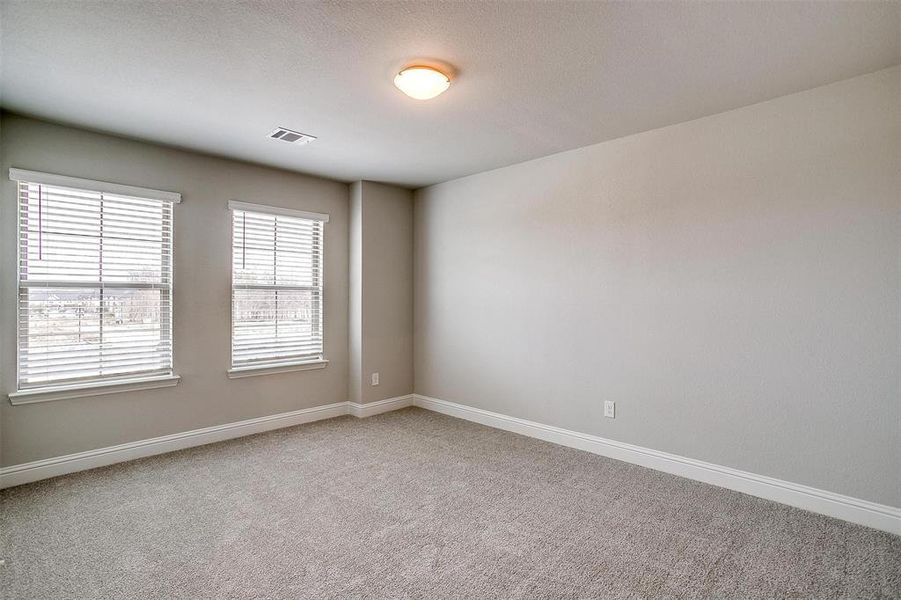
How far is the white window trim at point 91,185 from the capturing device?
303 cm

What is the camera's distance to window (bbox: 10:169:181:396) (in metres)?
3.08

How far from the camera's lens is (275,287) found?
14.3 feet

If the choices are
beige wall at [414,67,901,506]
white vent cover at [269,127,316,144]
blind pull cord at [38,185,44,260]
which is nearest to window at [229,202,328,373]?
white vent cover at [269,127,316,144]

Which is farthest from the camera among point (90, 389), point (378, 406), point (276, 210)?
point (378, 406)

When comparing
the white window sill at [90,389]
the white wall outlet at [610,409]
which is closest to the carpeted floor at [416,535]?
the white wall outlet at [610,409]

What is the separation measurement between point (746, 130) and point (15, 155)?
481 centimetres

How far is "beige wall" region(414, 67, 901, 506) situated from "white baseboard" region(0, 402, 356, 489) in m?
1.86

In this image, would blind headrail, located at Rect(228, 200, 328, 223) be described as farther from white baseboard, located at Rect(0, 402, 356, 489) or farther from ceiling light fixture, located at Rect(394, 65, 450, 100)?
ceiling light fixture, located at Rect(394, 65, 450, 100)

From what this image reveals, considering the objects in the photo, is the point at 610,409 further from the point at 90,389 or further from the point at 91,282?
the point at 91,282

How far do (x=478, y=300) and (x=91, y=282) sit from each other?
10.4 ft

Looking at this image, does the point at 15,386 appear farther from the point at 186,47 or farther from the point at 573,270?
the point at 573,270

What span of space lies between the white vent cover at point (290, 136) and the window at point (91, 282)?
1.05m

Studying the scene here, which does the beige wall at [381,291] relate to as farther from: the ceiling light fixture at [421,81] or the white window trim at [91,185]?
the ceiling light fixture at [421,81]

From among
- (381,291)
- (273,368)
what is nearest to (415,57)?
(381,291)
